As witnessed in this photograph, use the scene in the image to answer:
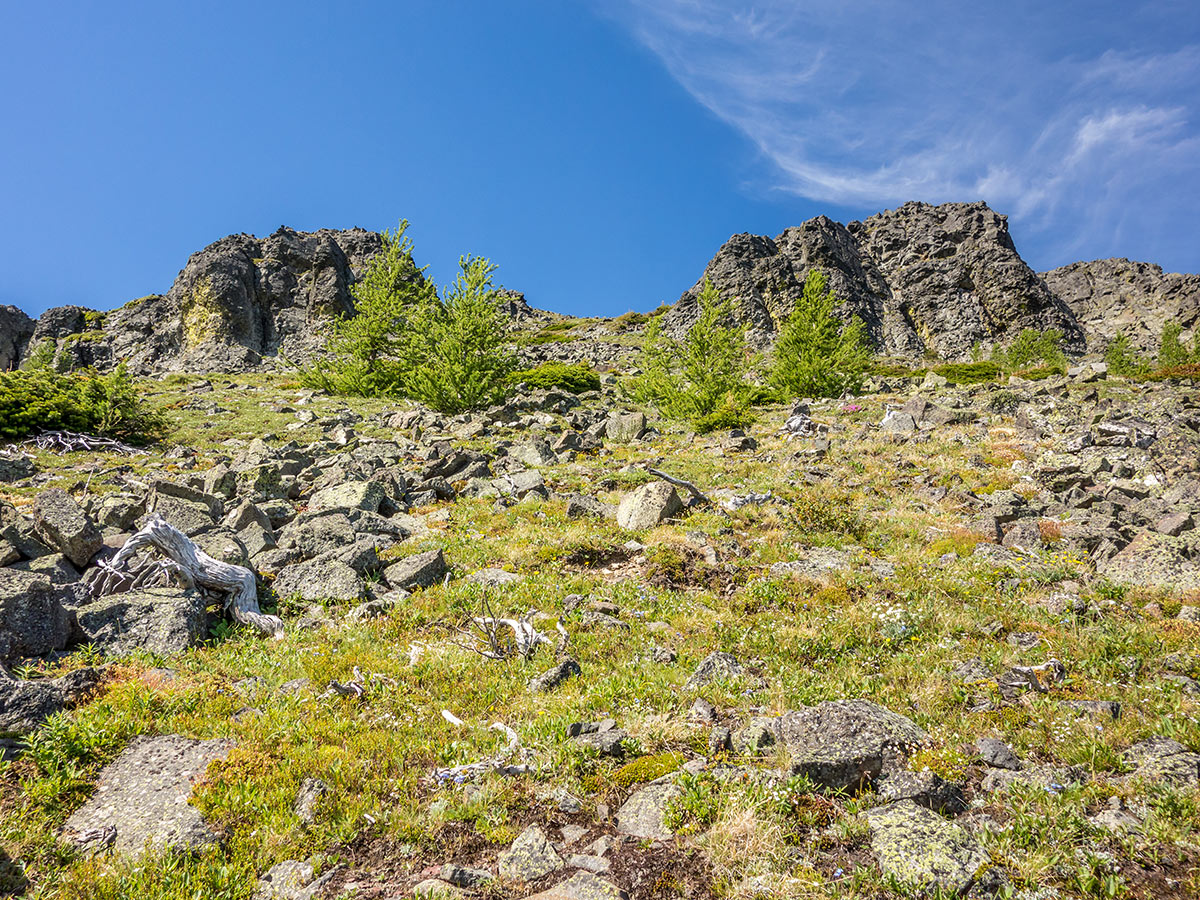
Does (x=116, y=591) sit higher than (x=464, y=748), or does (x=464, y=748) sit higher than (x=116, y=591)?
(x=116, y=591)

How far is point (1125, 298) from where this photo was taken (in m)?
138

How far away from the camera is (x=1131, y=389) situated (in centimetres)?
3162

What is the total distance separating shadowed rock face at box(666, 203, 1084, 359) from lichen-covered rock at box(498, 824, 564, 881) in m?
102

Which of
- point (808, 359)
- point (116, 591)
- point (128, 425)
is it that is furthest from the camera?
point (808, 359)

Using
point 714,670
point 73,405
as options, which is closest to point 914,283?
point 714,670

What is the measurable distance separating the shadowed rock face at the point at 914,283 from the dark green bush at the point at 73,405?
9071 centimetres

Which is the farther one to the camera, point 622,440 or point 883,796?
point 622,440

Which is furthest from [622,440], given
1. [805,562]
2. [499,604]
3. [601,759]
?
[601,759]

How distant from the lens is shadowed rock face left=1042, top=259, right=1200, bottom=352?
12175 cm

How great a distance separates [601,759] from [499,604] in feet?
14.4

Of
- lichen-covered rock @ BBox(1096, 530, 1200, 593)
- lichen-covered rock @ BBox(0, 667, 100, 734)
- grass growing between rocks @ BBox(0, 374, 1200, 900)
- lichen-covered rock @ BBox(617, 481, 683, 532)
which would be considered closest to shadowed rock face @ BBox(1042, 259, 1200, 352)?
lichen-covered rock @ BBox(1096, 530, 1200, 593)

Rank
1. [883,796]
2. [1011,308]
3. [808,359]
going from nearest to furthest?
[883,796] → [808,359] → [1011,308]

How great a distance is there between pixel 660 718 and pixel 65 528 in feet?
33.5

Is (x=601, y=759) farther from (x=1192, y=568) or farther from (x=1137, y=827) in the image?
(x=1192, y=568)
